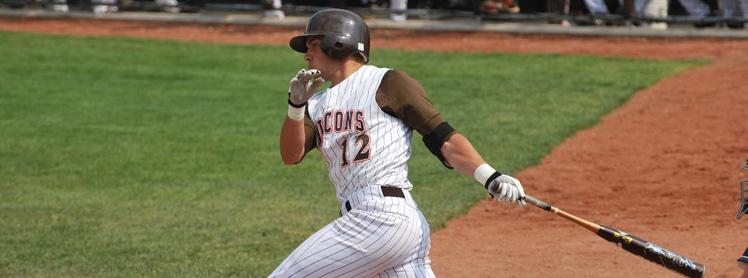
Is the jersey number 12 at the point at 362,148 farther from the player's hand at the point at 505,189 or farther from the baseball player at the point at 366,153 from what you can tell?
the player's hand at the point at 505,189

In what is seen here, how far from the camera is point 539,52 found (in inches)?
672

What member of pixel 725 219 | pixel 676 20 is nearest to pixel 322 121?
pixel 725 219

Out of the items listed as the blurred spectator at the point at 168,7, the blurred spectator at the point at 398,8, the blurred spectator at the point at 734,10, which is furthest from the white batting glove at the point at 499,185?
the blurred spectator at the point at 168,7

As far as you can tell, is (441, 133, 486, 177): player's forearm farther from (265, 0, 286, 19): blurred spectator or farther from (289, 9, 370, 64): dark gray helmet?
(265, 0, 286, 19): blurred spectator

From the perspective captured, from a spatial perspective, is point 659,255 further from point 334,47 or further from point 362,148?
point 334,47

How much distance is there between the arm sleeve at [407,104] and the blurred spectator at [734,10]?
43.2ft

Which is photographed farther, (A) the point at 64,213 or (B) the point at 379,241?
(A) the point at 64,213

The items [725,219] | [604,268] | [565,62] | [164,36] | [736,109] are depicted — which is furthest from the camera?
[164,36]

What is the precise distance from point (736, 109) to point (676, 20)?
4542 mm

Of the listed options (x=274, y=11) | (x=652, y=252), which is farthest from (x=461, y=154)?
(x=274, y=11)

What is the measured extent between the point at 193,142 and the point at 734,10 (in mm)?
8487

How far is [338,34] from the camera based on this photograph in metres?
5.01

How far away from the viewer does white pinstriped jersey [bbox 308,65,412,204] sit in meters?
4.87

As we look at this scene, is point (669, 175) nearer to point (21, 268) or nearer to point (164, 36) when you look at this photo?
point (21, 268)
